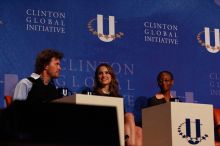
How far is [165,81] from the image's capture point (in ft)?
20.6

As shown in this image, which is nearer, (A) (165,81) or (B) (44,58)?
(B) (44,58)

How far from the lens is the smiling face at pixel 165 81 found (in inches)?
247

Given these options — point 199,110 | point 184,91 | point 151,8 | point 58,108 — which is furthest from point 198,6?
point 58,108

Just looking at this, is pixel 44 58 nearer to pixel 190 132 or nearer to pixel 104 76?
pixel 104 76

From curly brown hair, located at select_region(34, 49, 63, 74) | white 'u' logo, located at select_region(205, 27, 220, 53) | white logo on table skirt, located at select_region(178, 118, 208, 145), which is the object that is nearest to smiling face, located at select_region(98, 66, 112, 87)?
curly brown hair, located at select_region(34, 49, 63, 74)

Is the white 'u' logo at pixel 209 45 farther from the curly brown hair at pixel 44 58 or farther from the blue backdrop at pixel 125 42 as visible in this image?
the curly brown hair at pixel 44 58

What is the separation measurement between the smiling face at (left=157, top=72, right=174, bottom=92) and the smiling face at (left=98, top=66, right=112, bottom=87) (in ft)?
2.98

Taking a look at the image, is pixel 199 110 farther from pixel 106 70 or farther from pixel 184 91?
pixel 184 91

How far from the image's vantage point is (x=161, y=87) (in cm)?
631

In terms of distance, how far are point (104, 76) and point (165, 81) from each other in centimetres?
96

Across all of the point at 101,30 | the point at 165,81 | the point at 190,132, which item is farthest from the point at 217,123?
the point at 101,30

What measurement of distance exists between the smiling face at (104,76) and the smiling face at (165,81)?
0.91 m

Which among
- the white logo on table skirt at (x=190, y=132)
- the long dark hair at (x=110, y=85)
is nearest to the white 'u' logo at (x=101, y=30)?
the long dark hair at (x=110, y=85)

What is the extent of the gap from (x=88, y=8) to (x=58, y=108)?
505 centimetres
